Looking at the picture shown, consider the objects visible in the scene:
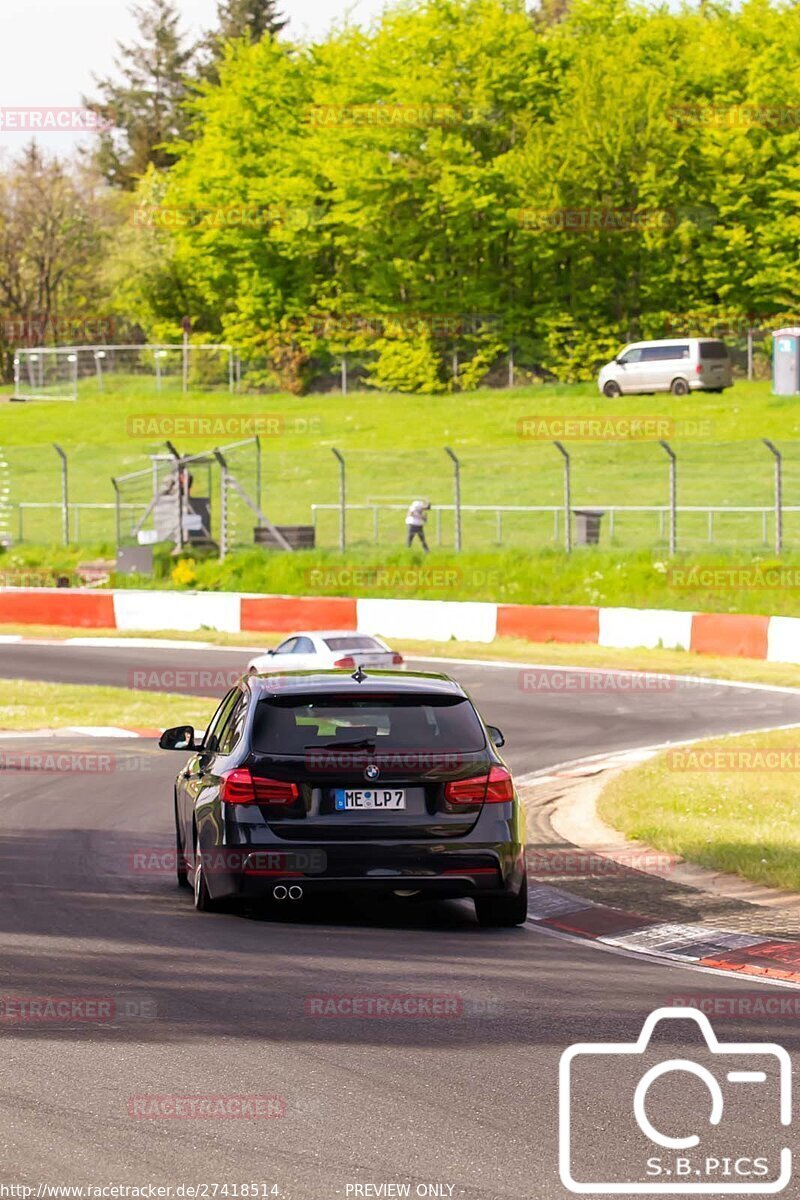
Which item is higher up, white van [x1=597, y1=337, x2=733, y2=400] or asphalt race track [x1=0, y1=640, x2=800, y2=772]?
white van [x1=597, y1=337, x2=733, y2=400]

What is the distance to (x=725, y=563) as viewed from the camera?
3195cm

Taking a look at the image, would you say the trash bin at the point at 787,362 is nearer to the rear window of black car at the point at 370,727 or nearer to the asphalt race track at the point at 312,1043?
the asphalt race track at the point at 312,1043

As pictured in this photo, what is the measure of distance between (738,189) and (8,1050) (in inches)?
2612

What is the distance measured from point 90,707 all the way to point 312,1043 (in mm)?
17642

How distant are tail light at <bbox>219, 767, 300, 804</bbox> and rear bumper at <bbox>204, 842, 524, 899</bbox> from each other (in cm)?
26

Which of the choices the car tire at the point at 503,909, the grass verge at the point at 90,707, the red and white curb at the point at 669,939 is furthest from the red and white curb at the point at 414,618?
the car tire at the point at 503,909

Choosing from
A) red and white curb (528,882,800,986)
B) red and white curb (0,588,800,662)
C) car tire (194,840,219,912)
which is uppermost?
car tire (194,840,219,912)

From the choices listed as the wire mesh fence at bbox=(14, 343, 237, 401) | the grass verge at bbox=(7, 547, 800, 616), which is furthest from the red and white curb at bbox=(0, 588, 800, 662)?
the wire mesh fence at bbox=(14, 343, 237, 401)

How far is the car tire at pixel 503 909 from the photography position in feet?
33.5

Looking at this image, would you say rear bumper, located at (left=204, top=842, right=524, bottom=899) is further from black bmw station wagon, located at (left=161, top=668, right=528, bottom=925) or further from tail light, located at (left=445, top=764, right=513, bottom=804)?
tail light, located at (left=445, top=764, right=513, bottom=804)

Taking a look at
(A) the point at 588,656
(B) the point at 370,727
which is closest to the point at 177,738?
(B) the point at 370,727

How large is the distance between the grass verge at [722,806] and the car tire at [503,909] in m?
2.06

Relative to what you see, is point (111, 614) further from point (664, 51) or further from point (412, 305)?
point (664, 51)

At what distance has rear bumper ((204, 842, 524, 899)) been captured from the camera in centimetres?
987
